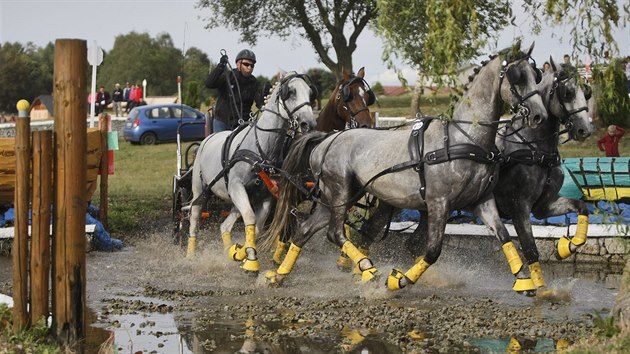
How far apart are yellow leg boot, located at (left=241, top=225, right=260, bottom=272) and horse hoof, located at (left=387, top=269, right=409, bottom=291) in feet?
5.68

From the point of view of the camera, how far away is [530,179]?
1120 centimetres

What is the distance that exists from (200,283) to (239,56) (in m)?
3.25

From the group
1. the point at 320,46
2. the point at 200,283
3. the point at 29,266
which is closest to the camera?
the point at 29,266

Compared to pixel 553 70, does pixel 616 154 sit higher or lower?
lower

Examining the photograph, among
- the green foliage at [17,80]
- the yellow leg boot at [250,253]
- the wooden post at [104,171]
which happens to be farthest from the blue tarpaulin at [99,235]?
the green foliage at [17,80]

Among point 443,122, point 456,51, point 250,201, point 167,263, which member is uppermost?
point 456,51

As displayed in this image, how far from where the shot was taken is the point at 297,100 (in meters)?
12.1

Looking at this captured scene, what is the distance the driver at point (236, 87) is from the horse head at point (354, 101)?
38.2 inches

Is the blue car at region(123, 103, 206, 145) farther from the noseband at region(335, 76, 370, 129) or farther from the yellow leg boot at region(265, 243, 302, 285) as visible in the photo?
the yellow leg boot at region(265, 243, 302, 285)

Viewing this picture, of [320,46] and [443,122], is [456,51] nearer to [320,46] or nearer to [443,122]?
[443,122]

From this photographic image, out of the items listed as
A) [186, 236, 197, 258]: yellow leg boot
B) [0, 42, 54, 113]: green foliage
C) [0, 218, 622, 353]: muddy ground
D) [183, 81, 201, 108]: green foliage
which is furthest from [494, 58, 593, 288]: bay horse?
[0, 42, 54, 113]: green foliage

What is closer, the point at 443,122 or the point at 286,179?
the point at 443,122

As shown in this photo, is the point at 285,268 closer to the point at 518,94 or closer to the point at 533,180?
the point at 533,180

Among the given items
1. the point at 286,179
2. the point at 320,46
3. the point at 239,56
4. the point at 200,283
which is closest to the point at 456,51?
the point at 286,179
